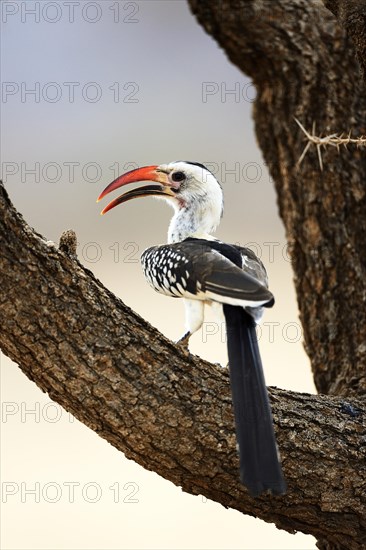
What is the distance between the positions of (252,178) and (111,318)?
583cm

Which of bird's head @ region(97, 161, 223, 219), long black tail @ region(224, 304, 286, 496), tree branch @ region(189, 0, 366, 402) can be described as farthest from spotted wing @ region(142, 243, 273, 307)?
tree branch @ region(189, 0, 366, 402)

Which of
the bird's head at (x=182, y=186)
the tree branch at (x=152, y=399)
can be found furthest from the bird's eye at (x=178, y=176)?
the tree branch at (x=152, y=399)

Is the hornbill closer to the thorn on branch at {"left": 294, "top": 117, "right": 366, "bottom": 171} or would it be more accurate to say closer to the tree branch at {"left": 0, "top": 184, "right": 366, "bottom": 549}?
the tree branch at {"left": 0, "top": 184, "right": 366, "bottom": 549}

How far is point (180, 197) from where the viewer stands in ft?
10.9

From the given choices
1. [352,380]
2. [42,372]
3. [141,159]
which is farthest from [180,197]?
[141,159]

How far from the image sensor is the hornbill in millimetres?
2312

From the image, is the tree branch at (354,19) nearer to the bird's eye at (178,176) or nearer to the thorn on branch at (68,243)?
the bird's eye at (178,176)

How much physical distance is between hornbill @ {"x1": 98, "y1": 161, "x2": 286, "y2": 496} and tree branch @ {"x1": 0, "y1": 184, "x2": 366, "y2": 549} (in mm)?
169

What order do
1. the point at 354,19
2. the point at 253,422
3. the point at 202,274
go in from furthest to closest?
the point at 354,19, the point at 202,274, the point at 253,422

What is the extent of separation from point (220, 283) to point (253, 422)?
43 cm

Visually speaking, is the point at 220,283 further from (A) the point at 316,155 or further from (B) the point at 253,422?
(A) the point at 316,155

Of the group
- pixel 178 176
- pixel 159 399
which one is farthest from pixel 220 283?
pixel 178 176

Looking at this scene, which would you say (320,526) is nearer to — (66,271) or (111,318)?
(111,318)

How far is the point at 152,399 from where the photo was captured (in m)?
2.46
